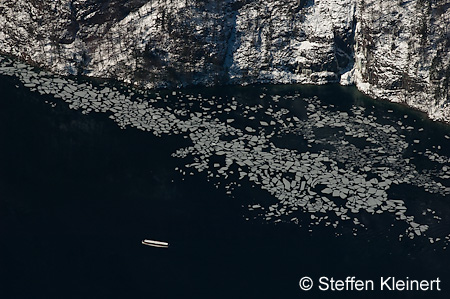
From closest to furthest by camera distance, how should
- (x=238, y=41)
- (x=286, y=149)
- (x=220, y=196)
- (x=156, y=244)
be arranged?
(x=156, y=244) → (x=220, y=196) → (x=286, y=149) → (x=238, y=41)

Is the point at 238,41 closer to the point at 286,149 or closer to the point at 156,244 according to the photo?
the point at 286,149

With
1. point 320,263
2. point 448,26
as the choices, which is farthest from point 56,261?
point 448,26

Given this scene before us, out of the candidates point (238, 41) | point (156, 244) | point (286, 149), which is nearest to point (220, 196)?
point (156, 244)

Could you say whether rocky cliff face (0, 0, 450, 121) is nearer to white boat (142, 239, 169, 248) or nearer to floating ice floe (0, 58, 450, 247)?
floating ice floe (0, 58, 450, 247)

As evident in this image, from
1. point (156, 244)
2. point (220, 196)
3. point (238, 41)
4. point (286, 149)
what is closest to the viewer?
point (156, 244)

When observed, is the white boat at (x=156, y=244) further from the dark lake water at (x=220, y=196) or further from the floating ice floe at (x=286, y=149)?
the floating ice floe at (x=286, y=149)

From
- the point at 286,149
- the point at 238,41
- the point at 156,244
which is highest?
the point at 238,41

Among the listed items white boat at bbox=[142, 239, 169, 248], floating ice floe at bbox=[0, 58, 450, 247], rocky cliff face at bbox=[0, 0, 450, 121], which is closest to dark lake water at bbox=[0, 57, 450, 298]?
floating ice floe at bbox=[0, 58, 450, 247]
